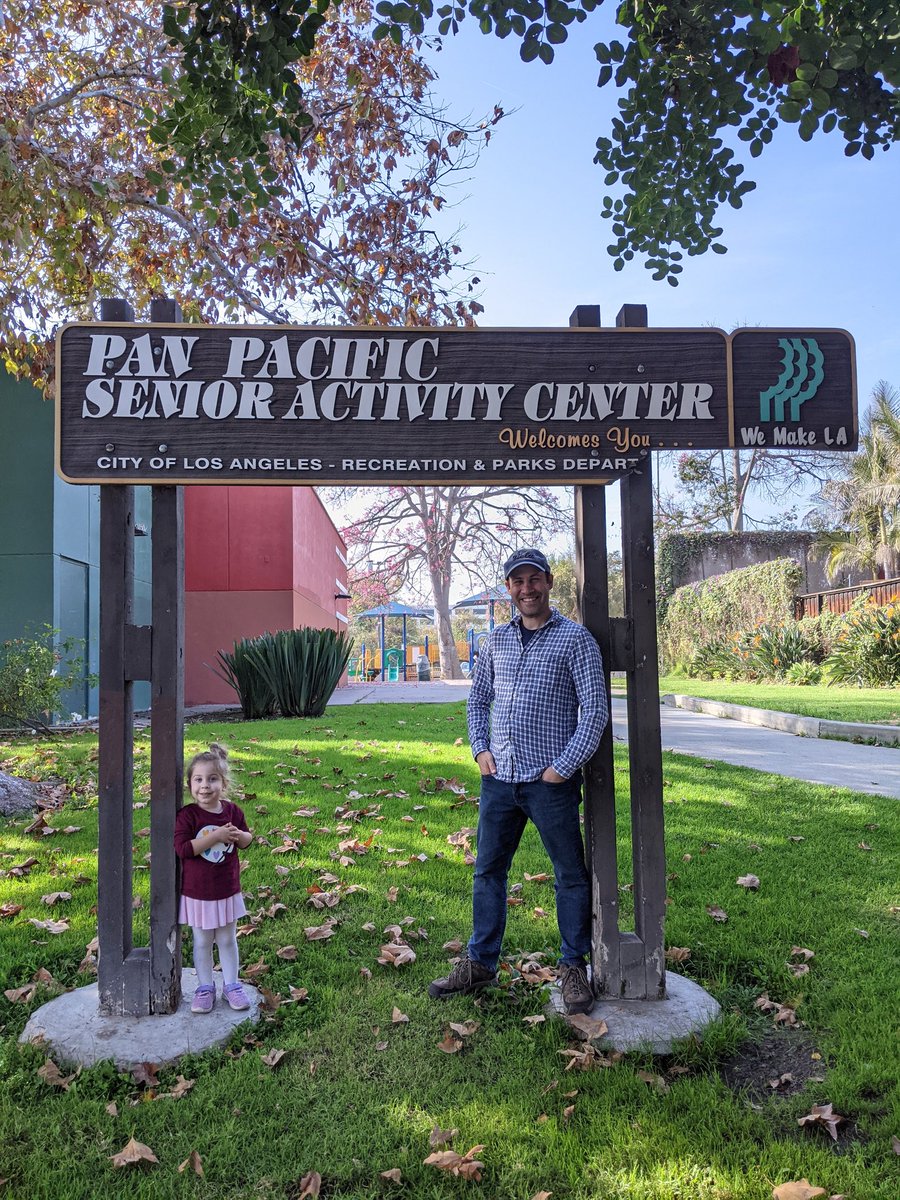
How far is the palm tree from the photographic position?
86.6 feet

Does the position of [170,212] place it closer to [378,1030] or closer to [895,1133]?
[378,1030]

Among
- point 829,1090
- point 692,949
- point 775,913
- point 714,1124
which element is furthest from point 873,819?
point 714,1124

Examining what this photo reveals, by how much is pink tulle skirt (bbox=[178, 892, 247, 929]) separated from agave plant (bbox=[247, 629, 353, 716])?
406 inches

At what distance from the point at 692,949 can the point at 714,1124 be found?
1414 mm

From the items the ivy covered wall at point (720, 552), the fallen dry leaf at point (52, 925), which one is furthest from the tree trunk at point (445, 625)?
the fallen dry leaf at point (52, 925)

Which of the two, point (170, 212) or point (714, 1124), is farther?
point (170, 212)

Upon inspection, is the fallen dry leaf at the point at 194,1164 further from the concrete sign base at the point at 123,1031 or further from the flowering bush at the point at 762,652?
the flowering bush at the point at 762,652

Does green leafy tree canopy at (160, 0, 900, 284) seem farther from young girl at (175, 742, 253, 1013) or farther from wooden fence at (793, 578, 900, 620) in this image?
wooden fence at (793, 578, 900, 620)

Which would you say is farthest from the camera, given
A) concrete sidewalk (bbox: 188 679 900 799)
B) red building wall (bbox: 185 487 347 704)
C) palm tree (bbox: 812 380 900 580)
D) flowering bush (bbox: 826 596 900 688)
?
palm tree (bbox: 812 380 900 580)

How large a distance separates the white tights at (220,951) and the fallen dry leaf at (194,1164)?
0.94m

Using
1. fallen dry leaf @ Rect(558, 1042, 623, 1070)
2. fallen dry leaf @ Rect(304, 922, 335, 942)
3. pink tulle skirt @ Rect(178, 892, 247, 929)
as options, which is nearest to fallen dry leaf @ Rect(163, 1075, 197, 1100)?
pink tulle skirt @ Rect(178, 892, 247, 929)

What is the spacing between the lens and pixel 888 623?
15086mm

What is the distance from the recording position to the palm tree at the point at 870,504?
26.4m

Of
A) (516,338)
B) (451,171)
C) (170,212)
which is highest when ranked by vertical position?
(451,171)
